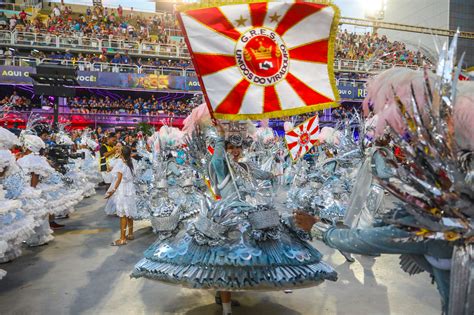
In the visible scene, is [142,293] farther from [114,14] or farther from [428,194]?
[114,14]

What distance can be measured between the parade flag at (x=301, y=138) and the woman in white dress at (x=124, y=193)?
3.93 metres

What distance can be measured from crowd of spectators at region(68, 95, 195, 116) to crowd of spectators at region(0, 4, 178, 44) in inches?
217

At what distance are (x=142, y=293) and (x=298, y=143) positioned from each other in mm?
6040

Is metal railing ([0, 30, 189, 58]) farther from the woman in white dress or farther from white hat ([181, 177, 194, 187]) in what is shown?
white hat ([181, 177, 194, 187])

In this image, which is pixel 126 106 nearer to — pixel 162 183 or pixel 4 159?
pixel 162 183

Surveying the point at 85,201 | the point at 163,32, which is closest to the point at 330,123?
the point at 163,32

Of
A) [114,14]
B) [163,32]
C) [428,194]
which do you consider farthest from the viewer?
A: [114,14]

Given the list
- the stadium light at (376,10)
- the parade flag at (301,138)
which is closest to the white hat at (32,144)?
the parade flag at (301,138)

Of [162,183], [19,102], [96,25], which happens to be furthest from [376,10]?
[162,183]

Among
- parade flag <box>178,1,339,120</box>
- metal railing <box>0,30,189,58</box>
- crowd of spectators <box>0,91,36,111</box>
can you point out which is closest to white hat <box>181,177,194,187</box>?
parade flag <box>178,1,339,120</box>

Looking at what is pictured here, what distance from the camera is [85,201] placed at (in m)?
12.3

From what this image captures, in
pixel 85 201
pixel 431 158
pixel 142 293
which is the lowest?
pixel 85 201

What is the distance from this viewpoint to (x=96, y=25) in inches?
1155

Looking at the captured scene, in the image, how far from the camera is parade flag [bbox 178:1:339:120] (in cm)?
407
